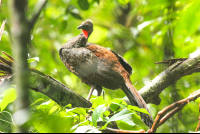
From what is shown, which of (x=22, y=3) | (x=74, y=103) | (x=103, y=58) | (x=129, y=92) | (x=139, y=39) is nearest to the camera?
(x=22, y=3)

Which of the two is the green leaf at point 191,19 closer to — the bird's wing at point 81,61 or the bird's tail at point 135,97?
the bird's tail at point 135,97

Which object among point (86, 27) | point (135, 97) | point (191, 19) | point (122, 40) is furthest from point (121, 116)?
point (122, 40)

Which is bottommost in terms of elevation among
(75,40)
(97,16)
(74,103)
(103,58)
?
(74,103)

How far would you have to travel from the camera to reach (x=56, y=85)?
5.87ft

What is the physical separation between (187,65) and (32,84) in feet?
6.76

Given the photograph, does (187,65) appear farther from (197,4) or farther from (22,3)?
(22,3)

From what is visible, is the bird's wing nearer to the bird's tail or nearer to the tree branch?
the bird's tail

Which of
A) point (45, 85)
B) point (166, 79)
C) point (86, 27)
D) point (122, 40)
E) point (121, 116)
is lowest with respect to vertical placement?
point (121, 116)

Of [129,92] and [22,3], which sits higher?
[129,92]

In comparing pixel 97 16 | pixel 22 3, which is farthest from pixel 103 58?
pixel 97 16

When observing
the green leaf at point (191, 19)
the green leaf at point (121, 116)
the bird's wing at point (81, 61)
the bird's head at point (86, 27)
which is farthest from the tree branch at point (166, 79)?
the green leaf at point (191, 19)

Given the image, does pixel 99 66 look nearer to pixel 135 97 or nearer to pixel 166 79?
pixel 135 97

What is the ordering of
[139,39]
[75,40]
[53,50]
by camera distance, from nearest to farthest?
[75,40] < [139,39] < [53,50]

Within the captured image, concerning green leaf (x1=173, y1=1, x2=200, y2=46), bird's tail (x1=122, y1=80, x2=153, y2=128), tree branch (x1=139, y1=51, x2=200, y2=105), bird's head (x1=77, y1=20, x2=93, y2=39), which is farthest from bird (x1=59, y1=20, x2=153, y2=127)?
green leaf (x1=173, y1=1, x2=200, y2=46)
